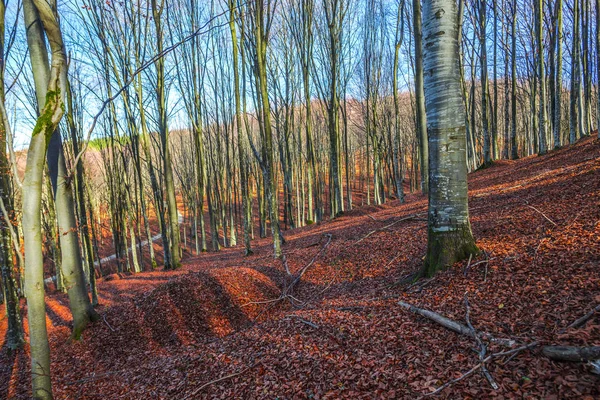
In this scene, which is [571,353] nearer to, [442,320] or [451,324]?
[451,324]

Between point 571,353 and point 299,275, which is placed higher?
point 571,353

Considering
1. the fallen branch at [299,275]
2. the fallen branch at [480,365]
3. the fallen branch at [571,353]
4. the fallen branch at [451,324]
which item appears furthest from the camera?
the fallen branch at [299,275]

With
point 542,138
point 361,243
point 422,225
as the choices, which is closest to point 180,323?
point 361,243

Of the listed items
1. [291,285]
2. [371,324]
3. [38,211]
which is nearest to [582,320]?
[371,324]

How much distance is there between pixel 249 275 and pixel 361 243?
281cm

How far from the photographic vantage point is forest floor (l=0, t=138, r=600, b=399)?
2555 millimetres

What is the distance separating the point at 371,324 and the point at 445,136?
8.17 feet

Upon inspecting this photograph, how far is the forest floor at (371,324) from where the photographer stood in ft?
8.38

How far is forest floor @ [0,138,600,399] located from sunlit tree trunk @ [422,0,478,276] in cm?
39

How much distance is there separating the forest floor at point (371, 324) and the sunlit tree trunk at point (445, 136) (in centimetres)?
39

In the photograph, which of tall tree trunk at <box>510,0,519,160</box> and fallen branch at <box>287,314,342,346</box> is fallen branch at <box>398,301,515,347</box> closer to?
fallen branch at <box>287,314,342,346</box>

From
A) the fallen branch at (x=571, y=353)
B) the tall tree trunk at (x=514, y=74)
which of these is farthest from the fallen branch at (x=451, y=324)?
the tall tree trunk at (x=514, y=74)

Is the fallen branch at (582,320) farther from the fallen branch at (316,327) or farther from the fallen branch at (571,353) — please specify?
the fallen branch at (316,327)

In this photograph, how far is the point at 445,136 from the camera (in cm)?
391
